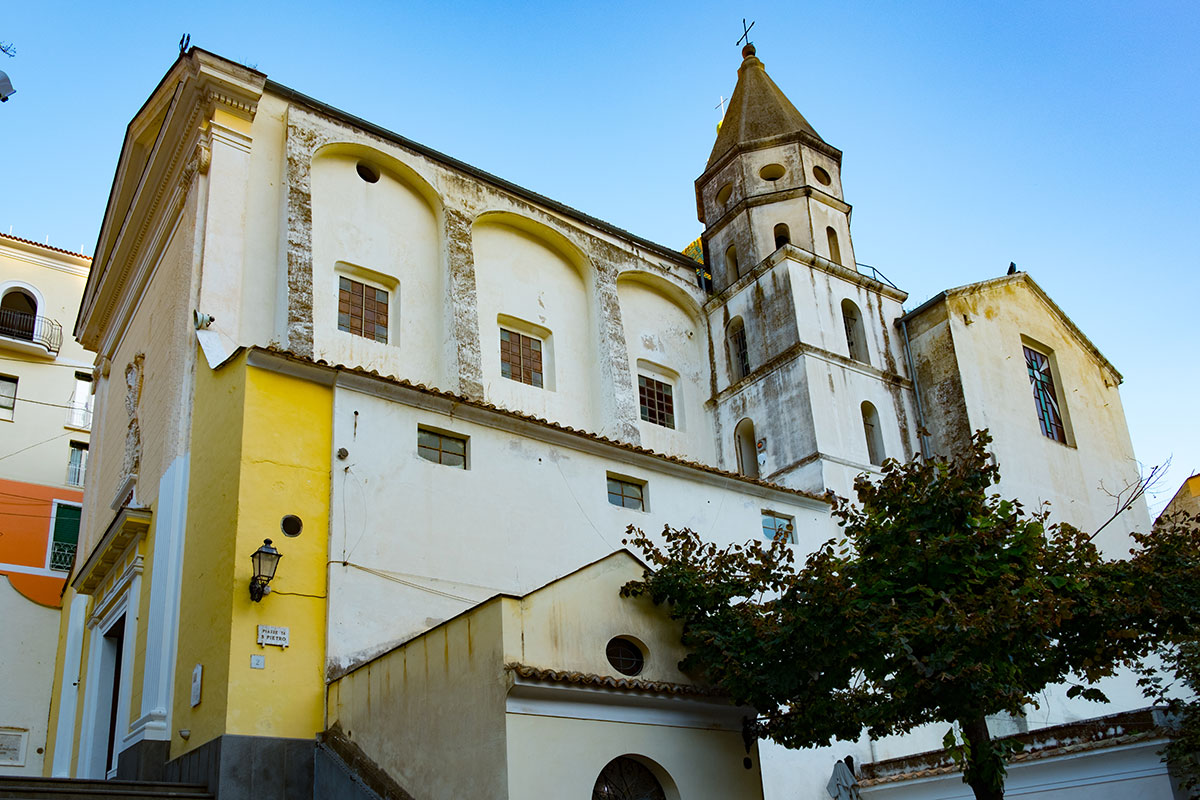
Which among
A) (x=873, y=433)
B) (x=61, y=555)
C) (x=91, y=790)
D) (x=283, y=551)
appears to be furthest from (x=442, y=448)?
(x=61, y=555)

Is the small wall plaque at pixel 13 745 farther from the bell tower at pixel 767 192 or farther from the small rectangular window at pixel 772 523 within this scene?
the bell tower at pixel 767 192

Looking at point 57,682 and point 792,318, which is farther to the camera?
point 792,318

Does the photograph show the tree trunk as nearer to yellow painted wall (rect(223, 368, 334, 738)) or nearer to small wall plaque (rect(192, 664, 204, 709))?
yellow painted wall (rect(223, 368, 334, 738))

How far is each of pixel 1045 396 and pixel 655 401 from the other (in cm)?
917

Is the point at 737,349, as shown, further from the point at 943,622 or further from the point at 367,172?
the point at 943,622

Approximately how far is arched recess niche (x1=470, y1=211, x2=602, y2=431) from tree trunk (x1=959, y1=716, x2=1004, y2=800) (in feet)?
37.5

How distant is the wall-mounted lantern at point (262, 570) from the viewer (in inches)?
493

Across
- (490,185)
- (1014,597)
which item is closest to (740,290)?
(490,185)

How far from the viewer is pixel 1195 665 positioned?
1326 cm

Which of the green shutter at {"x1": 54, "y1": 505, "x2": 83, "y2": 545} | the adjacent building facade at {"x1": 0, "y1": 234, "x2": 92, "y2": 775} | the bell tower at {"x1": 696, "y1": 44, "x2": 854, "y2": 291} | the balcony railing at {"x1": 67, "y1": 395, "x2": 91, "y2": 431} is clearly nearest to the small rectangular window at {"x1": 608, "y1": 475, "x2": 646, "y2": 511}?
the bell tower at {"x1": 696, "y1": 44, "x2": 854, "y2": 291}

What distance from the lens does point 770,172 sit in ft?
86.0

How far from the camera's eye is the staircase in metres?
11.0

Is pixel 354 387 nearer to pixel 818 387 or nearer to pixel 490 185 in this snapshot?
pixel 490 185

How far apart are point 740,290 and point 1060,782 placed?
12576 mm
